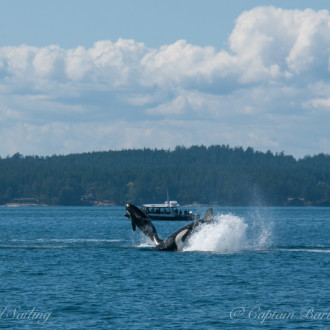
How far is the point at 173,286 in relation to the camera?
5062cm

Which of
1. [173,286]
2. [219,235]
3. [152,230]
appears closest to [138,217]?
[152,230]

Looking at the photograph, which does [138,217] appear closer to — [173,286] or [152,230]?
[152,230]

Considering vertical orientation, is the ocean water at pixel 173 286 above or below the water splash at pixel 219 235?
below

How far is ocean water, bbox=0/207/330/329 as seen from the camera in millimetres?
40438

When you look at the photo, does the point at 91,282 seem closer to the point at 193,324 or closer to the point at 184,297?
the point at 184,297

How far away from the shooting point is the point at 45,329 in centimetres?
3828

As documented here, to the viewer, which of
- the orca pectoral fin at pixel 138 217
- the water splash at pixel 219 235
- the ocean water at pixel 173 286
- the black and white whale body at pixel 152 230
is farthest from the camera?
the orca pectoral fin at pixel 138 217

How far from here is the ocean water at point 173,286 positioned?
4044 centimetres

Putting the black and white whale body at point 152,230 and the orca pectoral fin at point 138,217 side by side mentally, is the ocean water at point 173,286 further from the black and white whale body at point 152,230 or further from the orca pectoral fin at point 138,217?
the orca pectoral fin at point 138,217

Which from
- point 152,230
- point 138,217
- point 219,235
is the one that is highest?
point 138,217

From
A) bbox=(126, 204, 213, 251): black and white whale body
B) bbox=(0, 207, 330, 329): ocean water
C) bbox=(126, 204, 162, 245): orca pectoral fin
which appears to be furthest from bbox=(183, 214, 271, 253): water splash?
bbox=(126, 204, 162, 245): orca pectoral fin

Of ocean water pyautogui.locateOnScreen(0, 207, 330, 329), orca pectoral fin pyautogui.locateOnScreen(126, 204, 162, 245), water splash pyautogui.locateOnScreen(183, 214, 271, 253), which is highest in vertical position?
orca pectoral fin pyautogui.locateOnScreen(126, 204, 162, 245)

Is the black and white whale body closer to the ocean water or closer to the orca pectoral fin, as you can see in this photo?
the orca pectoral fin

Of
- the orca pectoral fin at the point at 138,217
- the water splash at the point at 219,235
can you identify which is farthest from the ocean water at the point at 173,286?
the orca pectoral fin at the point at 138,217
